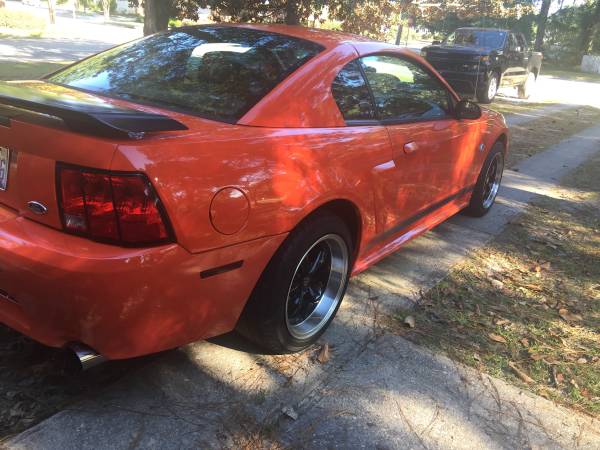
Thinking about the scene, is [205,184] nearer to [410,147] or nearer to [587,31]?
[410,147]

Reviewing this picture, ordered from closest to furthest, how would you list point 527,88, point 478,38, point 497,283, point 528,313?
point 528,313 → point 497,283 → point 478,38 → point 527,88

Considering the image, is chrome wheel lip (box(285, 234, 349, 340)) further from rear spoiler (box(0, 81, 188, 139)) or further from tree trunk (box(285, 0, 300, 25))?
tree trunk (box(285, 0, 300, 25))

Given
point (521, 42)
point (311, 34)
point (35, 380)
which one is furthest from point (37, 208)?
point (521, 42)

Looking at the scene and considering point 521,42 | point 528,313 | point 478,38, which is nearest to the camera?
point 528,313

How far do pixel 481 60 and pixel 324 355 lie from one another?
12019 millimetres

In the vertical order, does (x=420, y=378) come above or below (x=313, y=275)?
below

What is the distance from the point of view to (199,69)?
110 inches

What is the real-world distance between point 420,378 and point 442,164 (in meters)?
1.62

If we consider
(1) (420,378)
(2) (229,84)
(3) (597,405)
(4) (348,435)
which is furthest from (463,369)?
(2) (229,84)

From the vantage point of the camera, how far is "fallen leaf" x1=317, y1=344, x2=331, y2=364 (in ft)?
9.00

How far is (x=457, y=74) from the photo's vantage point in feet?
43.3

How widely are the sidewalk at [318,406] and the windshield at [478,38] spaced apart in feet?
43.1

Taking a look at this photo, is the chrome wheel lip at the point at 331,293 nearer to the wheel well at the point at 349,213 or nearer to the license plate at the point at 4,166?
the wheel well at the point at 349,213

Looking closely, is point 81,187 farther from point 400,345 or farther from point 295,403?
point 400,345
